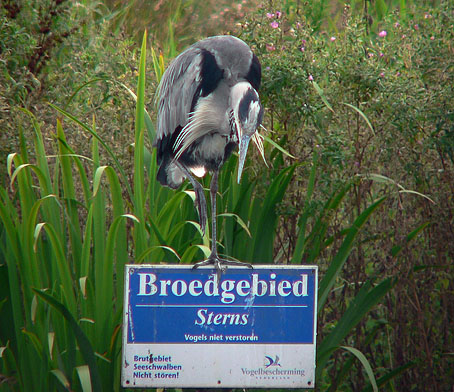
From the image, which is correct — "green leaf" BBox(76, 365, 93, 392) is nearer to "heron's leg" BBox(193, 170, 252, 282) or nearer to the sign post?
the sign post

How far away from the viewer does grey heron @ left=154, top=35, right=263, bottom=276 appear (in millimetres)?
2809

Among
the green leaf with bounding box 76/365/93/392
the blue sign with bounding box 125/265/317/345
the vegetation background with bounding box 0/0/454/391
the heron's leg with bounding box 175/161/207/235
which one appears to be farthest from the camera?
the vegetation background with bounding box 0/0/454/391

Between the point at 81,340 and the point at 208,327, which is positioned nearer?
the point at 208,327

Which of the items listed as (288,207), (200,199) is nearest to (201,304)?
(200,199)

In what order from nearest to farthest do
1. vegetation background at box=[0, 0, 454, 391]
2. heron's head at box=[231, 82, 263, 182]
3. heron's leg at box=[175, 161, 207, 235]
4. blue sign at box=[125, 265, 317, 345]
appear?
blue sign at box=[125, 265, 317, 345] → heron's head at box=[231, 82, 263, 182] → heron's leg at box=[175, 161, 207, 235] → vegetation background at box=[0, 0, 454, 391]

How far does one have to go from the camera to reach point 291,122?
11.1ft

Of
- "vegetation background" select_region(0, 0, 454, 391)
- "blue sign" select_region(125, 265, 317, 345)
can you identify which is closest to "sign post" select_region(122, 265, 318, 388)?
"blue sign" select_region(125, 265, 317, 345)

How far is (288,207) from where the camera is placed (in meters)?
3.26

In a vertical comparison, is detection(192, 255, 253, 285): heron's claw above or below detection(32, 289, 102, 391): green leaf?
above

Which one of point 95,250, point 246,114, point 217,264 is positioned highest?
point 246,114

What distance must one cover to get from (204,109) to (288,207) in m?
0.65

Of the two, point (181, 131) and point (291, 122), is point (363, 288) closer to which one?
point (291, 122)

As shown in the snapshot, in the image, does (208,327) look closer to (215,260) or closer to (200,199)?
(215,260)

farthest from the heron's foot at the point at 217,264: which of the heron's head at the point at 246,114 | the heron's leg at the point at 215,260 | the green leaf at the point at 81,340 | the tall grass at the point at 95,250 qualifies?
the green leaf at the point at 81,340
